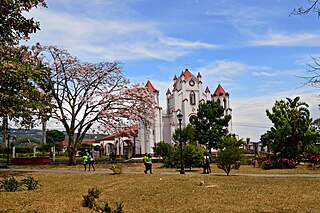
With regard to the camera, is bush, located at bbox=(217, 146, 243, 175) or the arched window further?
the arched window

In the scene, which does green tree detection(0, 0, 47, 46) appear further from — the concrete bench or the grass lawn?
the concrete bench

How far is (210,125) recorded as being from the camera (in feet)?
138

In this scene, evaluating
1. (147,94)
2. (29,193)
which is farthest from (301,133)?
(29,193)

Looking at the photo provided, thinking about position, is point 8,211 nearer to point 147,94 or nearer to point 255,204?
point 255,204

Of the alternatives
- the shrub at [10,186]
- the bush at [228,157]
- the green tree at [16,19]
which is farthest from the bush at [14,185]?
the bush at [228,157]

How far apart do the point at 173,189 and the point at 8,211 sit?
5955mm

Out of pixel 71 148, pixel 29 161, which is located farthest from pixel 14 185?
pixel 29 161

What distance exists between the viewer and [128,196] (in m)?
12.0

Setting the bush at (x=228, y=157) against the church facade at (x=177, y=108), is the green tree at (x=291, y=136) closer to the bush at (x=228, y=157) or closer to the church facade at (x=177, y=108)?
the bush at (x=228, y=157)

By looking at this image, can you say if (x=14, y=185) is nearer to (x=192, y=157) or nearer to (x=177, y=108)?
(x=192, y=157)

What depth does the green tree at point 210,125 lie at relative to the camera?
40969 millimetres

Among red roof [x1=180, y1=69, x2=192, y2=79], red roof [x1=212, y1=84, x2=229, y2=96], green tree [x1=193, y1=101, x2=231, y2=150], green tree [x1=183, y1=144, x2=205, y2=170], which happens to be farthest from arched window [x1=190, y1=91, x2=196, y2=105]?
green tree [x1=183, y1=144, x2=205, y2=170]

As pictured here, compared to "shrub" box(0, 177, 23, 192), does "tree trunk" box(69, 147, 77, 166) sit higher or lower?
higher

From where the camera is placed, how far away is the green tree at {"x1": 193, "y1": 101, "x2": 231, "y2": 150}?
134 feet
